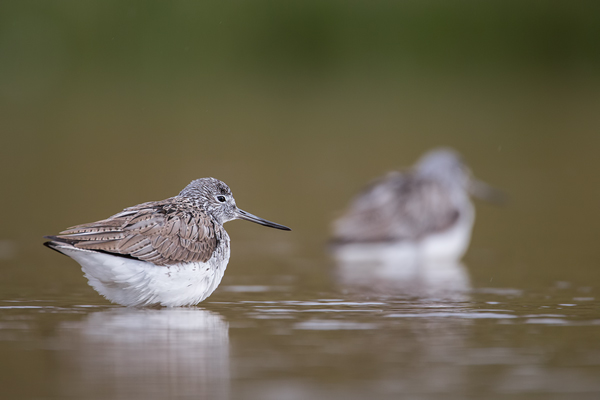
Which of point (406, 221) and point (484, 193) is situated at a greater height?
point (484, 193)

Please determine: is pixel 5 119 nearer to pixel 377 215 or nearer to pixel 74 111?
pixel 74 111

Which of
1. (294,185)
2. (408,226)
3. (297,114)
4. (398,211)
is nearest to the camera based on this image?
(408,226)

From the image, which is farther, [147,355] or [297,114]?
[297,114]

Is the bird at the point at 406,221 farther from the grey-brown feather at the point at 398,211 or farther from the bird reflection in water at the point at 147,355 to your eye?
the bird reflection in water at the point at 147,355

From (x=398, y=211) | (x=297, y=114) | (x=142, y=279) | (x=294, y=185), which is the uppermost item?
(x=297, y=114)

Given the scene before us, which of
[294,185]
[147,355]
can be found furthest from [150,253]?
[294,185]

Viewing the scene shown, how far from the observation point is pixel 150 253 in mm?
6832

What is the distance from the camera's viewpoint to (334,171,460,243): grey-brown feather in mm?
11234

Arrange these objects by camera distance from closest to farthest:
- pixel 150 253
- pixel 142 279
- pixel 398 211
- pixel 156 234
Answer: pixel 142 279
pixel 150 253
pixel 156 234
pixel 398 211

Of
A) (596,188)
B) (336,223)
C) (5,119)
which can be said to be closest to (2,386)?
(336,223)

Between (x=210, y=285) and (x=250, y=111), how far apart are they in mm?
16131

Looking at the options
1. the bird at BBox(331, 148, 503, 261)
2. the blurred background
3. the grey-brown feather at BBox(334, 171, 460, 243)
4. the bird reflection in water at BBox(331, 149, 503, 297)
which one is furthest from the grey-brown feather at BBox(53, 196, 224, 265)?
the grey-brown feather at BBox(334, 171, 460, 243)

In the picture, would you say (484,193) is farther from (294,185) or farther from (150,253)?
(150,253)

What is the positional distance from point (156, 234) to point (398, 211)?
16.7 feet
